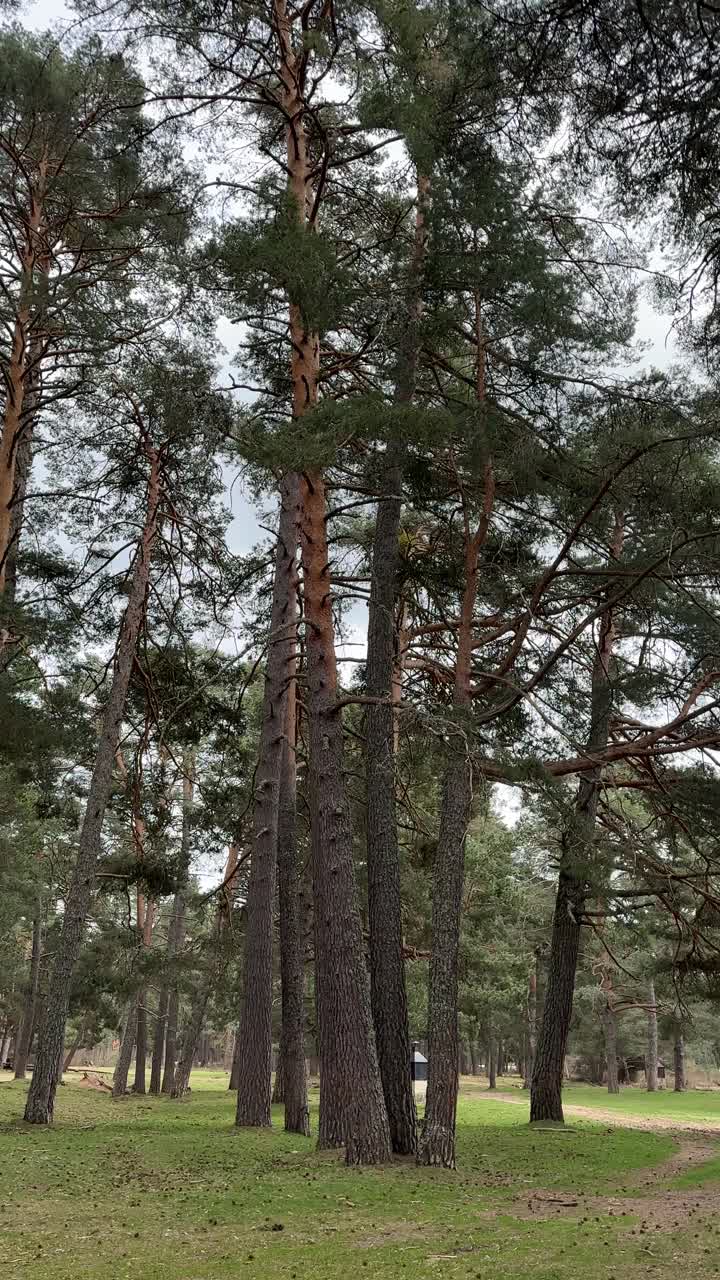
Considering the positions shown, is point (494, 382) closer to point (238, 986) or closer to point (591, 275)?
point (591, 275)

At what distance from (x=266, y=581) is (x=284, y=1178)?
8832mm

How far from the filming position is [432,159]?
768 cm

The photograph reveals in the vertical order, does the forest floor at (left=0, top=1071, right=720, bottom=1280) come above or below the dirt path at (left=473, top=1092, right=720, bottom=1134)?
above

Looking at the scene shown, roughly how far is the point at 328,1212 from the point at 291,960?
6.61 meters

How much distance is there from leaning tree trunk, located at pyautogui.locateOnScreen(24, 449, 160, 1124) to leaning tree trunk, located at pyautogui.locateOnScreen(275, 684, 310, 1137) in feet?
7.58

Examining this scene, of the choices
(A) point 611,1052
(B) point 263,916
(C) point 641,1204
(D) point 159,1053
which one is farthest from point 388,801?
(A) point 611,1052

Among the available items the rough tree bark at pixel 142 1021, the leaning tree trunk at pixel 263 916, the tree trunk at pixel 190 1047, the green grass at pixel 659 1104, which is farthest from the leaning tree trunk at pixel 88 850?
the green grass at pixel 659 1104

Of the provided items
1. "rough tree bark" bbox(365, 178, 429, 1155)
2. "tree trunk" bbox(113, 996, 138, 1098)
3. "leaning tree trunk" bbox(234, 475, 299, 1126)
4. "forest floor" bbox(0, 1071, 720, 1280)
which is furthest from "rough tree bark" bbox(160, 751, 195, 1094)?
"rough tree bark" bbox(365, 178, 429, 1155)

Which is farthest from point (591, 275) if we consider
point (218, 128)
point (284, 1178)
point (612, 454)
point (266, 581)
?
point (284, 1178)

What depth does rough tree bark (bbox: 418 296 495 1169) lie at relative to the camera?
27.4ft

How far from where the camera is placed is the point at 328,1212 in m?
6.22

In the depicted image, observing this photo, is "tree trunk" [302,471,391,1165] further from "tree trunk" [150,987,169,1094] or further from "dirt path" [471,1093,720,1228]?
"tree trunk" [150,987,169,1094]

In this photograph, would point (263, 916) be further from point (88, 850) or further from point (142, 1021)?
point (142, 1021)

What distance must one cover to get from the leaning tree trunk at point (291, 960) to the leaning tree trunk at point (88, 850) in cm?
231
